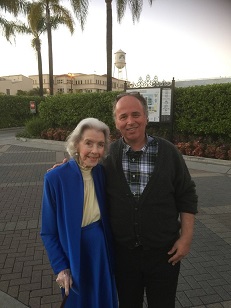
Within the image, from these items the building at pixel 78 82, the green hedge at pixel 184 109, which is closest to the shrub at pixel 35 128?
the green hedge at pixel 184 109

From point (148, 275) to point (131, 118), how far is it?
104cm

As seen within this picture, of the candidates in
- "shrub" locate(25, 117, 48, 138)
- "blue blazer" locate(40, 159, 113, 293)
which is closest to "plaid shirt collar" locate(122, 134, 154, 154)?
"blue blazer" locate(40, 159, 113, 293)

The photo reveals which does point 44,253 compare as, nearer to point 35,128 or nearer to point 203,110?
point 203,110

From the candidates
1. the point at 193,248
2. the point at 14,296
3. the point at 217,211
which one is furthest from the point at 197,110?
the point at 14,296

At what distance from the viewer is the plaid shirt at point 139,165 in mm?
1734

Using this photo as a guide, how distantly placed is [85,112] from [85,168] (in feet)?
39.2

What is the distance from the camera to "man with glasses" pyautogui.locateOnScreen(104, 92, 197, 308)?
1723 mm

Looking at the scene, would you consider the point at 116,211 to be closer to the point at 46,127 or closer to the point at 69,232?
the point at 69,232

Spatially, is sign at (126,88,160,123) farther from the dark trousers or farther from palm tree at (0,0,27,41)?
palm tree at (0,0,27,41)

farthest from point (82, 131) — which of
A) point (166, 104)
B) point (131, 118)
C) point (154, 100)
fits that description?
point (154, 100)

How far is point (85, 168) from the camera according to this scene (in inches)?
70.2

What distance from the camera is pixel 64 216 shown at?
1692 millimetres

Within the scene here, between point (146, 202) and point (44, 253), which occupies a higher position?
point (146, 202)

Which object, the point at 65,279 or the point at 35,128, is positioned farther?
the point at 35,128
